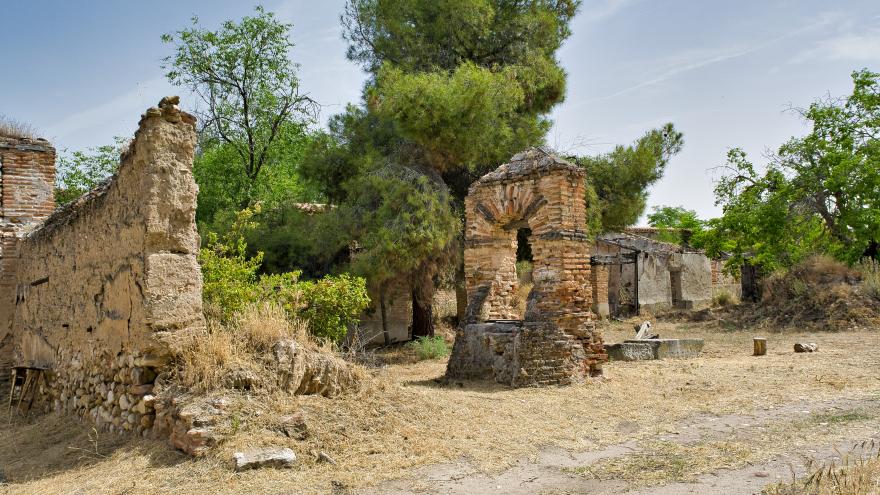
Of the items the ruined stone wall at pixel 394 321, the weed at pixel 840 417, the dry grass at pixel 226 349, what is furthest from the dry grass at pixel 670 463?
the ruined stone wall at pixel 394 321

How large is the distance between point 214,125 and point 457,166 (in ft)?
24.8

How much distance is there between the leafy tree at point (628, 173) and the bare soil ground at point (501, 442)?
7.31 meters

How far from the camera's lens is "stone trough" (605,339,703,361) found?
1243 centimetres

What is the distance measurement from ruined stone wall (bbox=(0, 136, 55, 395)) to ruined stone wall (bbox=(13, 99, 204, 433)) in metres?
3.32

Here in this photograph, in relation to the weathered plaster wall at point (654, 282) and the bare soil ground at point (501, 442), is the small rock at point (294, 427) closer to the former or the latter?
the bare soil ground at point (501, 442)

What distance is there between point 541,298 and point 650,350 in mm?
3936

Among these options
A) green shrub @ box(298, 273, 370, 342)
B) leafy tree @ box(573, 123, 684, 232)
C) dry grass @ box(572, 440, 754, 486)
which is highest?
leafy tree @ box(573, 123, 684, 232)

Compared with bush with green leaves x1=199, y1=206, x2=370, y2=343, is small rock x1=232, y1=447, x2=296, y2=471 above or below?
below

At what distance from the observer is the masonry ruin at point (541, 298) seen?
30.7ft

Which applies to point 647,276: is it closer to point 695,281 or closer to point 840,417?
point 695,281

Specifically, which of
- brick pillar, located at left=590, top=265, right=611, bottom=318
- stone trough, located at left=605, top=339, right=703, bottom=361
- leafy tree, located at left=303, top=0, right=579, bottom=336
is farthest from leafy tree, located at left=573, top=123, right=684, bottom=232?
brick pillar, located at left=590, top=265, right=611, bottom=318

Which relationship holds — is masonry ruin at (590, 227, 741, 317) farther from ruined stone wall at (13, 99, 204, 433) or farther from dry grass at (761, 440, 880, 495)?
dry grass at (761, 440, 880, 495)

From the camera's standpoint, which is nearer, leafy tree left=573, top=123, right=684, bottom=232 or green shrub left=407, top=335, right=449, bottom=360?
green shrub left=407, top=335, right=449, bottom=360

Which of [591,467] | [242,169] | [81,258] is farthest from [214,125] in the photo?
[591,467]
